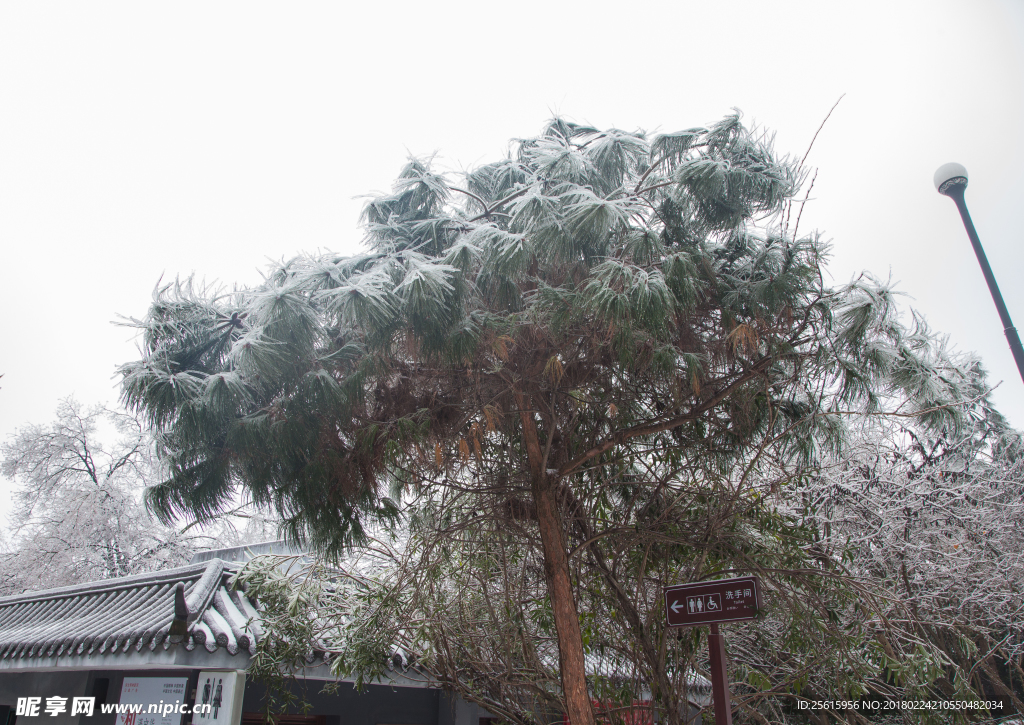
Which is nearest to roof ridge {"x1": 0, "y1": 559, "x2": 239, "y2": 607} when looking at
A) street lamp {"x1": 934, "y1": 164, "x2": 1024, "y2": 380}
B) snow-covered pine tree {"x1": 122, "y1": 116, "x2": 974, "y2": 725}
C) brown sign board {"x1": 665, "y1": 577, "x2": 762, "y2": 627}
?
snow-covered pine tree {"x1": 122, "y1": 116, "x2": 974, "y2": 725}

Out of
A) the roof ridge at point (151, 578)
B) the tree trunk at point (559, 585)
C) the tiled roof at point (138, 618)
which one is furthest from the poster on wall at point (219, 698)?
the tree trunk at point (559, 585)

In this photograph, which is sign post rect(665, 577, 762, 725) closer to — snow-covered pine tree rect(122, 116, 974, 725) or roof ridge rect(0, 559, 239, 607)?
snow-covered pine tree rect(122, 116, 974, 725)

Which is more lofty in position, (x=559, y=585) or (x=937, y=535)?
(x=937, y=535)

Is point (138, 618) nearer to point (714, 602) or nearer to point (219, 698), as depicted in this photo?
point (219, 698)

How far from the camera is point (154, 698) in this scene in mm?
3430

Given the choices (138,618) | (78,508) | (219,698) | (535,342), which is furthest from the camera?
(78,508)

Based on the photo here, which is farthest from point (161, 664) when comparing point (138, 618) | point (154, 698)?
point (138, 618)

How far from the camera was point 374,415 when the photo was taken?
3312mm

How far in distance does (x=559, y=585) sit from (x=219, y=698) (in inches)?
71.7

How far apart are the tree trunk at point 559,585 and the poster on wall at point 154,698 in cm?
199

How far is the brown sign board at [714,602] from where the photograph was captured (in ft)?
8.36

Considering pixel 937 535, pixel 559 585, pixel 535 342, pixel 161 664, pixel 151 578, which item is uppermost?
pixel 535 342

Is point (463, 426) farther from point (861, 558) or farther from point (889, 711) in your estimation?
point (889, 711)

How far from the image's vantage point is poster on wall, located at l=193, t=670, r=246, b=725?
10.4 ft
